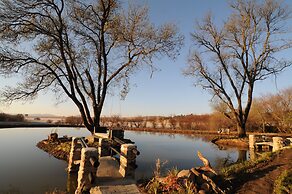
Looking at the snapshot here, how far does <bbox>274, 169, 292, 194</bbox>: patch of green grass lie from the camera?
5.97 metres

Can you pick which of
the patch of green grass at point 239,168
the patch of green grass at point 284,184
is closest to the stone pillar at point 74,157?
the patch of green grass at point 239,168

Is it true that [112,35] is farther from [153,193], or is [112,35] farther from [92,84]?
[153,193]

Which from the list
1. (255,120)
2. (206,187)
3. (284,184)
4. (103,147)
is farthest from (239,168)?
(255,120)

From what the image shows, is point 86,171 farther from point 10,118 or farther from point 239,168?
point 10,118

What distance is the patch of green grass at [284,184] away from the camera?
597 centimetres

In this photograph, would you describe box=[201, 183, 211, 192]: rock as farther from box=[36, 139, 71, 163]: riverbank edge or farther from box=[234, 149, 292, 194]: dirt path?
box=[36, 139, 71, 163]: riverbank edge

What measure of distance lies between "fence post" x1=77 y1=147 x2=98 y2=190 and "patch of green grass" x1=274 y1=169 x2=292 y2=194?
501 centimetres

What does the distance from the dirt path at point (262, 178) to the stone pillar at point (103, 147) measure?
6.45 metres

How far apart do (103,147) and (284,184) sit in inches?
303

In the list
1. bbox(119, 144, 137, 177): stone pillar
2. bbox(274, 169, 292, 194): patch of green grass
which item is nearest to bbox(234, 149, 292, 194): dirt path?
bbox(274, 169, 292, 194): patch of green grass

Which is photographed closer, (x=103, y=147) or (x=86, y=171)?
(x=86, y=171)

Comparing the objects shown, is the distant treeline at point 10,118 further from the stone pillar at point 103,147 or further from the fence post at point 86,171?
the fence post at point 86,171

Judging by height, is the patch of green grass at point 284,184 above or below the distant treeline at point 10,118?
below

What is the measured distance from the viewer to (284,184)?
6.29 m
